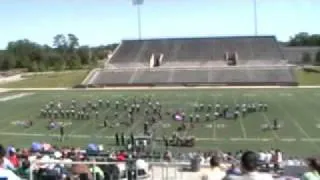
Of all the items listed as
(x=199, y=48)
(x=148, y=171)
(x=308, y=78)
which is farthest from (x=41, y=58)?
(x=148, y=171)

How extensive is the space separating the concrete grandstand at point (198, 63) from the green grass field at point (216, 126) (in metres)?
14.9

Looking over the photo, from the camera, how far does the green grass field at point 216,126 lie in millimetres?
26344

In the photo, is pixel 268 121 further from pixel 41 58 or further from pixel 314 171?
pixel 41 58

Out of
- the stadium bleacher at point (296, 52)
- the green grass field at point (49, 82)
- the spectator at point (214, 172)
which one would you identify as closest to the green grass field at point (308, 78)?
the green grass field at point (49, 82)

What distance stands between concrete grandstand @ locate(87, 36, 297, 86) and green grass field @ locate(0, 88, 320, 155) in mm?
14852

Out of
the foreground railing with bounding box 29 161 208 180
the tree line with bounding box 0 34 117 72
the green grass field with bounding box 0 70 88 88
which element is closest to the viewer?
the foreground railing with bounding box 29 161 208 180

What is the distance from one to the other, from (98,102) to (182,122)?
406 inches

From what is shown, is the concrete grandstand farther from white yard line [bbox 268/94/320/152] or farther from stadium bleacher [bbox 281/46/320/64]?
stadium bleacher [bbox 281/46/320/64]

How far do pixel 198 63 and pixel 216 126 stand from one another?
142 ft

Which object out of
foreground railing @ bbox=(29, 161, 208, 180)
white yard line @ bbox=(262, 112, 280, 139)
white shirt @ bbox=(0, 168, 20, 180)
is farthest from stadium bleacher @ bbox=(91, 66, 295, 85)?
white shirt @ bbox=(0, 168, 20, 180)

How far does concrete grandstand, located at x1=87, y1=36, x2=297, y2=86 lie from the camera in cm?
6116

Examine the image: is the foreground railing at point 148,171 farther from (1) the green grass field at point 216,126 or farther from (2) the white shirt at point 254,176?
(1) the green grass field at point 216,126

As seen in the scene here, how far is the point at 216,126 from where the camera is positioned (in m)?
30.8

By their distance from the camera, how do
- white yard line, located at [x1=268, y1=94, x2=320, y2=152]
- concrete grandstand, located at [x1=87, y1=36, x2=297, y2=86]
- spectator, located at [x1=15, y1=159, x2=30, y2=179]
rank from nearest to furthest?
spectator, located at [x1=15, y1=159, x2=30, y2=179] → white yard line, located at [x1=268, y1=94, x2=320, y2=152] → concrete grandstand, located at [x1=87, y1=36, x2=297, y2=86]
